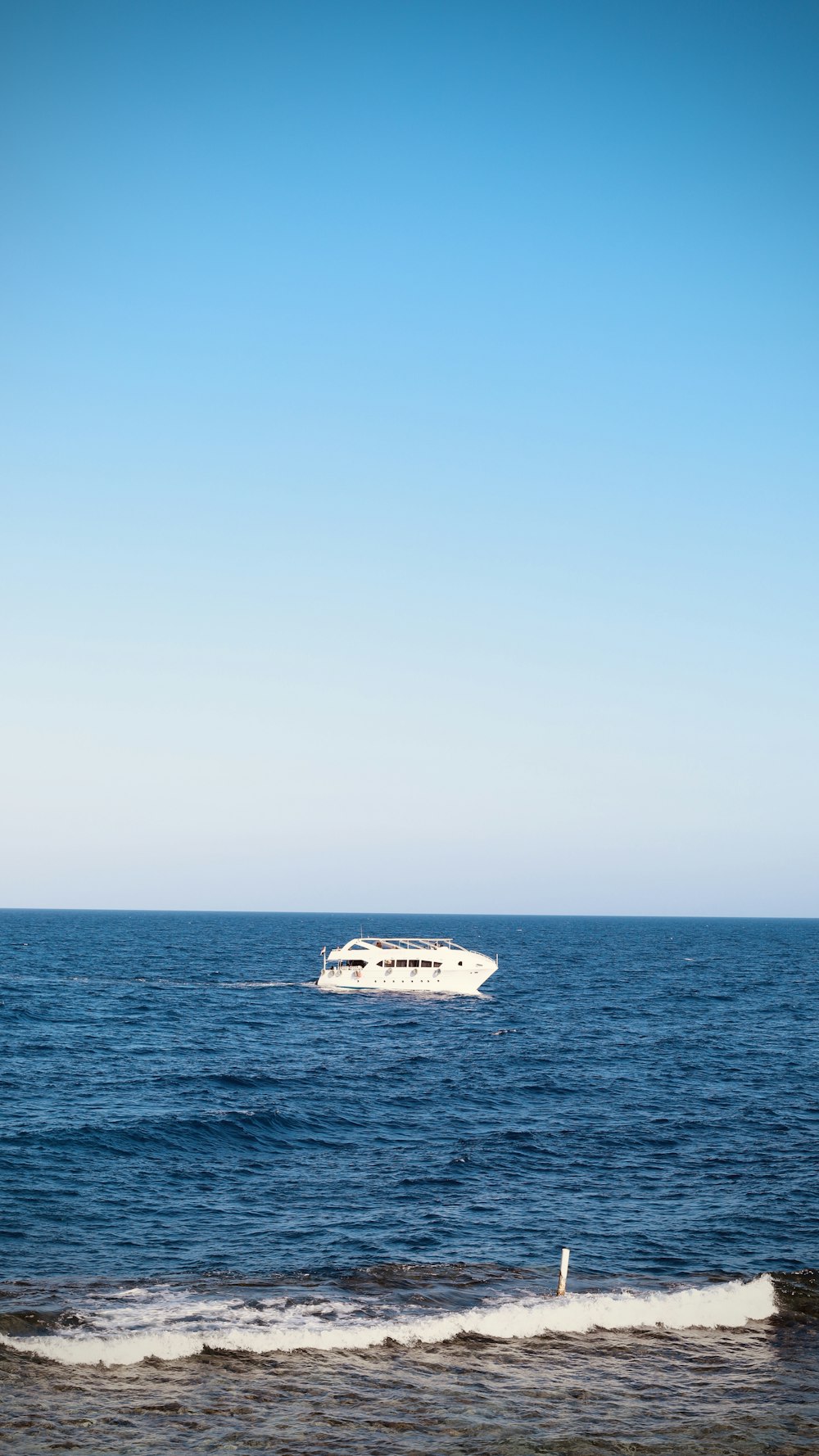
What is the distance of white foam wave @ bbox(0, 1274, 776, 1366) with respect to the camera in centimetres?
2717

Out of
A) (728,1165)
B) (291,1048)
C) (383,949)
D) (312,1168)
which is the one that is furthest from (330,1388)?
(383,949)

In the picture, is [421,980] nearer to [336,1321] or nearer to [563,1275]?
[563,1275]

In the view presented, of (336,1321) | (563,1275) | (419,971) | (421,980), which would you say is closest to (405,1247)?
(563,1275)

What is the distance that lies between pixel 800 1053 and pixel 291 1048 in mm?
36899

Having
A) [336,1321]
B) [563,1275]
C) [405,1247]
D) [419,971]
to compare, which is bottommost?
[419,971]

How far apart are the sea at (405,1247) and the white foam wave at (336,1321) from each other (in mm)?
91

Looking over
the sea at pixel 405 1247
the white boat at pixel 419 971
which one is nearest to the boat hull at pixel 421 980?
the white boat at pixel 419 971

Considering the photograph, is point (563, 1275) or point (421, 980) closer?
point (563, 1275)

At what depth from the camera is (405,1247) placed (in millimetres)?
35656

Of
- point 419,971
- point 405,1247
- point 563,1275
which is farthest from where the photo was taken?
point 419,971

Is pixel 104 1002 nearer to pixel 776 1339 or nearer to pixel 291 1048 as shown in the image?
pixel 291 1048

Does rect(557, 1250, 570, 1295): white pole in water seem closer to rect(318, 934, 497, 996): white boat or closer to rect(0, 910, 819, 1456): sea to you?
rect(0, 910, 819, 1456): sea

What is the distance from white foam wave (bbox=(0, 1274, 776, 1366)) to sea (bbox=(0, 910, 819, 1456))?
9 centimetres

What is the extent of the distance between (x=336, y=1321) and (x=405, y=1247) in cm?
698
